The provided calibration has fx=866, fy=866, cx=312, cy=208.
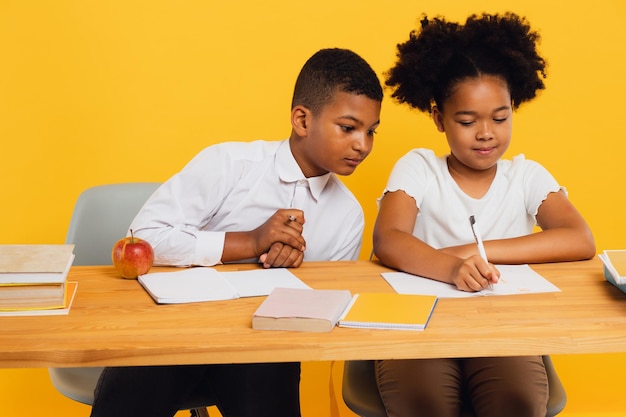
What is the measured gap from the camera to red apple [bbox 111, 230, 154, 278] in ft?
6.71

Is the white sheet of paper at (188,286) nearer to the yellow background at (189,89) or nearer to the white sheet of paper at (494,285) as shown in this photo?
the white sheet of paper at (494,285)

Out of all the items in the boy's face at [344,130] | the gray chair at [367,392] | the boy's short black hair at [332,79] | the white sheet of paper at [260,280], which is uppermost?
the boy's short black hair at [332,79]

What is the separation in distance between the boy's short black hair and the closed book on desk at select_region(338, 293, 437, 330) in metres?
0.72

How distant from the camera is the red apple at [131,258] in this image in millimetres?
2045

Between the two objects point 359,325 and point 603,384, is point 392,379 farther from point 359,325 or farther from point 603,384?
point 603,384

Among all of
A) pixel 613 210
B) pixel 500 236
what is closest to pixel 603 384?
pixel 613 210

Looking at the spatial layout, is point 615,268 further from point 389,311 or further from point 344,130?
point 344,130

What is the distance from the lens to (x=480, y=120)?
2377 mm

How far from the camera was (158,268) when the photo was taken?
2197 mm

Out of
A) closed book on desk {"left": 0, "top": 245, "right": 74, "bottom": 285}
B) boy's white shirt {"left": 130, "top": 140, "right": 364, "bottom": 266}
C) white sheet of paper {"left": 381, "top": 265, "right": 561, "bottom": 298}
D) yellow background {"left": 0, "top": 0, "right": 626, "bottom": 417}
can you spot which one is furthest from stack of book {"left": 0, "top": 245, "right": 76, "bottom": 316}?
yellow background {"left": 0, "top": 0, "right": 626, "bottom": 417}

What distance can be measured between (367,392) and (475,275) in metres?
0.44

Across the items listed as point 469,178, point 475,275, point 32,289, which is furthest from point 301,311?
point 469,178

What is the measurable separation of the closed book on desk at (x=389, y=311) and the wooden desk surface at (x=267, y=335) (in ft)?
0.07

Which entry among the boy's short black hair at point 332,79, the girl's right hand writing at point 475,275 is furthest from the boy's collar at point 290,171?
the girl's right hand writing at point 475,275
